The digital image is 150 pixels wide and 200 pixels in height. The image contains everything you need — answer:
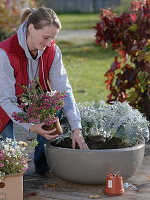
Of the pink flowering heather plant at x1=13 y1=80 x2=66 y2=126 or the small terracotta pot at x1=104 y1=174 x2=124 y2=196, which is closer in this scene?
the pink flowering heather plant at x1=13 y1=80 x2=66 y2=126

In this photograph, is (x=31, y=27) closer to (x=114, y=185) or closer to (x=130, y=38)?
(x=114, y=185)

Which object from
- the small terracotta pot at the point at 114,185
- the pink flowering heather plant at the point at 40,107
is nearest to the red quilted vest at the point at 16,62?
the pink flowering heather plant at the point at 40,107

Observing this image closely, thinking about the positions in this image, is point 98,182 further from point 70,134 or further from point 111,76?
point 111,76

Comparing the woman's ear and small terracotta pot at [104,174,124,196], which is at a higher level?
the woman's ear

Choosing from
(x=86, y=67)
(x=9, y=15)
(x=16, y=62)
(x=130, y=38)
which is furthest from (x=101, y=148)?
(x=9, y=15)

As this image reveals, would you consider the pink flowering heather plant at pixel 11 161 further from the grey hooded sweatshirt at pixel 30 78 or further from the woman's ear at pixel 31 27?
the woman's ear at pixel 31 27

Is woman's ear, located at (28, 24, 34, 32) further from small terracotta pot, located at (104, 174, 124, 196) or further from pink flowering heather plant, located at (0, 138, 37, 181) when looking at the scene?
small terracotta pot, located at (104, 174, 124, 196)

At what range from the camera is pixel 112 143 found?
504 centimetres

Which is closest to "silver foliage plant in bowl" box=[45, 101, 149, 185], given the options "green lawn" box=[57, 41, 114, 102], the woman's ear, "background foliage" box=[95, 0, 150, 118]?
the woman's ear

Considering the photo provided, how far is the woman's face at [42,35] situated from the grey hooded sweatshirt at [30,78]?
107mm

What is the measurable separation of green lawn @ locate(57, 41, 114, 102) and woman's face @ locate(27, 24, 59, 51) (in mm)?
4134

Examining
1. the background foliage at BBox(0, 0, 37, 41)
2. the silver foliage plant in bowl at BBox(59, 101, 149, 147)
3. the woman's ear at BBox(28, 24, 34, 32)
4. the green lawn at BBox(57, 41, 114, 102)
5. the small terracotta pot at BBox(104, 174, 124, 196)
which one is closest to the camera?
the small terracotta pot at BBox(104, 174, 124, 196)

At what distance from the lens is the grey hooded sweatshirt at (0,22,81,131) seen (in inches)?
189

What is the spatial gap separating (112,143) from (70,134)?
34cm
